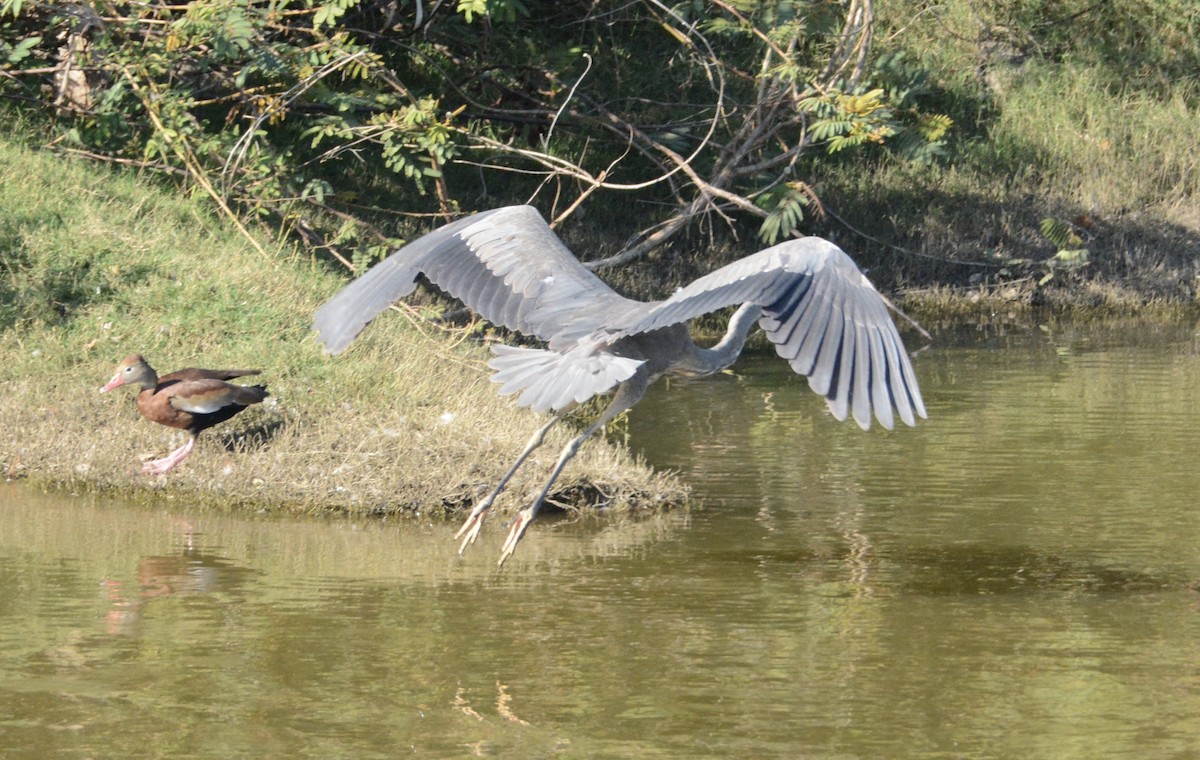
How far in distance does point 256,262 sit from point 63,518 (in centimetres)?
297

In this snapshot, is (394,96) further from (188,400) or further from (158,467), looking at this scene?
(158,467)

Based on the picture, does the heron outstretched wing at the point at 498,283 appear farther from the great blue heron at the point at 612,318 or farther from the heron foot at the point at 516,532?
the heron foot at the point at 516,532

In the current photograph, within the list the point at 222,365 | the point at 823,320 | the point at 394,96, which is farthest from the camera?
the point at 394,96

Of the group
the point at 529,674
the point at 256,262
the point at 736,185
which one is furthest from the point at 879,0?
the point at 529,674

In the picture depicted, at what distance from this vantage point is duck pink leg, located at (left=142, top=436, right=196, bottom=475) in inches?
287

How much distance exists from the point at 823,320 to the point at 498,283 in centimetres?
215

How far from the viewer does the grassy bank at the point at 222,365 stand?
7219 mm

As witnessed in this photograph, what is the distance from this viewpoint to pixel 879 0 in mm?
15656

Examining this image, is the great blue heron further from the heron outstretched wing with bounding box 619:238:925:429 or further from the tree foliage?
the tree foliage

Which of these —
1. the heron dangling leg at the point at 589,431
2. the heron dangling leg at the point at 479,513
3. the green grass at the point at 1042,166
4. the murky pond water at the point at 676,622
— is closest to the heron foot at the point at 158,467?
the murky pond water at the point at 676,622

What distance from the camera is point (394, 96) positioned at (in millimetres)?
10289

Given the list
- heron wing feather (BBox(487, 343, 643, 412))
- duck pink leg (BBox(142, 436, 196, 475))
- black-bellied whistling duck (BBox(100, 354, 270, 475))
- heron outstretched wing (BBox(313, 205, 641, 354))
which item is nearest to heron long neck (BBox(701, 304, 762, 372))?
heron outstretched wing (BBox(313, 205, 641, 354))

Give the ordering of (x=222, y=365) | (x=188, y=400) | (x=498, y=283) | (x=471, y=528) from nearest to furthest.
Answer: (x=471, y=528)
(x=498, y=283)
(x=188, y=400)
(x=222, y=365)

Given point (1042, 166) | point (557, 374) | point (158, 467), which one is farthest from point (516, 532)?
point (1042, 166)
